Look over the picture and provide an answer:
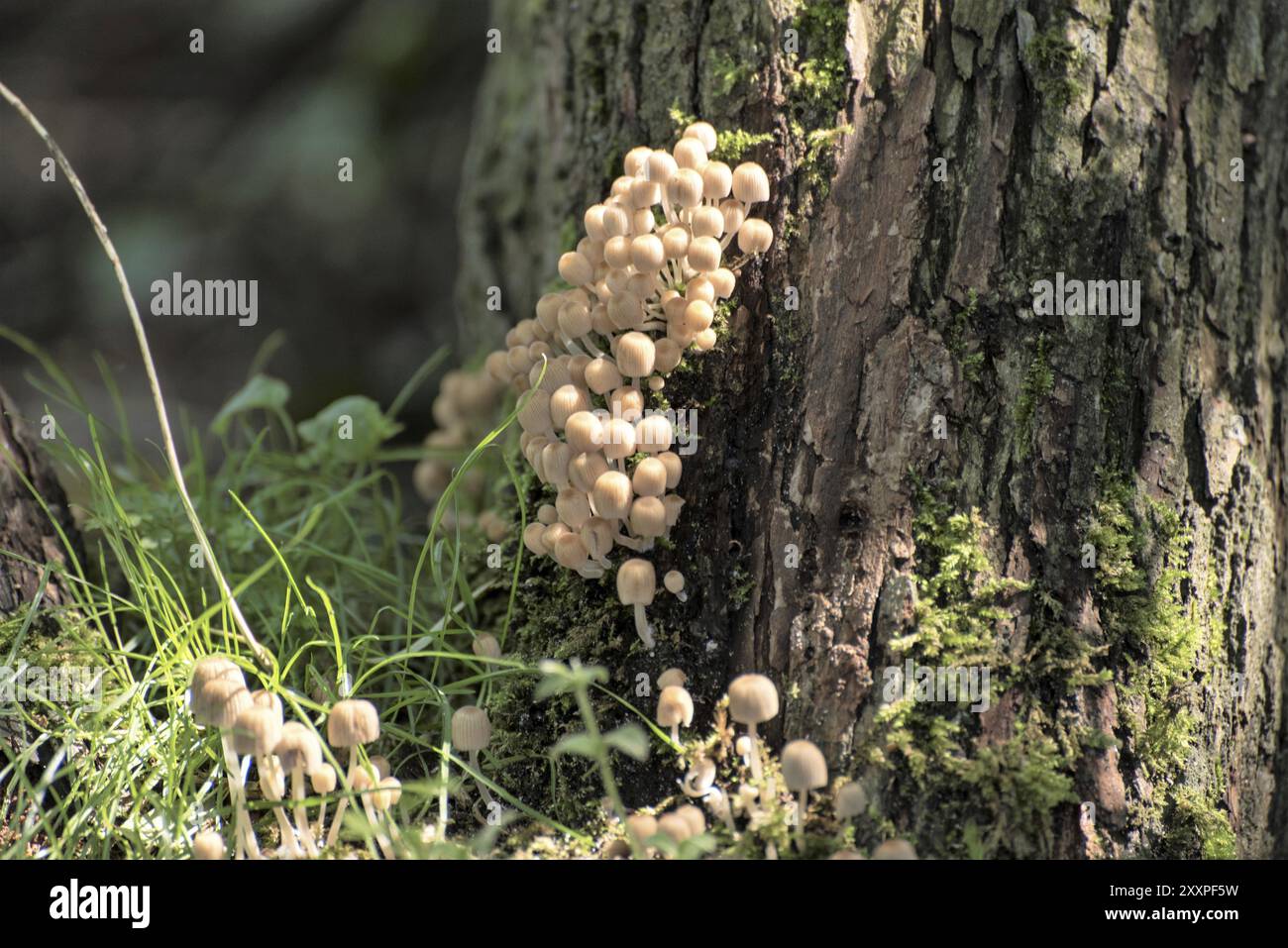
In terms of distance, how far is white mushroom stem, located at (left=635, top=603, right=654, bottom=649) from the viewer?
178 centimetres

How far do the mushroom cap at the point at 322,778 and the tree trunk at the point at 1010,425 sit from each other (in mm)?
495

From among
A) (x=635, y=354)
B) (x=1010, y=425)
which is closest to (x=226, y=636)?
(x=635, y=354)

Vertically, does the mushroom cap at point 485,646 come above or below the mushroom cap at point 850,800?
above

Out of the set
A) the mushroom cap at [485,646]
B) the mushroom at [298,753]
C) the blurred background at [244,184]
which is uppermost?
the blurred background at [244,184]

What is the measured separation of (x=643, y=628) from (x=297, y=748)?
61 centimetres

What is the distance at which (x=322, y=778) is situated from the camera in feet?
4.91

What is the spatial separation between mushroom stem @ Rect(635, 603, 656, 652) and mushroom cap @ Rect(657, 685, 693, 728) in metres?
0.20

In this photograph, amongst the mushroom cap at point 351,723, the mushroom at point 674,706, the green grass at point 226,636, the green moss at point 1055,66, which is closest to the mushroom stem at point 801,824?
the mushroom at point 674,706

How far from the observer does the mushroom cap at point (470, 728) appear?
5.45 feet

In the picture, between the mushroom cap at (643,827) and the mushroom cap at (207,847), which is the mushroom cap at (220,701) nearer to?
the mushroom cap at (207,847)

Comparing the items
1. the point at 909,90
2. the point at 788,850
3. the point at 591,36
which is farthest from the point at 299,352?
the point at 788,850

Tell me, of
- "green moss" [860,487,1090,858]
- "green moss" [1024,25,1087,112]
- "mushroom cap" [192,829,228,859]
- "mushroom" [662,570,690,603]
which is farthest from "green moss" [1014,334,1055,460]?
"mushroom cap" [192,829,228,859]

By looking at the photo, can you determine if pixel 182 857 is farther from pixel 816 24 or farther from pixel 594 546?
pixel 816 24

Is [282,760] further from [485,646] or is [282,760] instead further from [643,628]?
[643,628]
